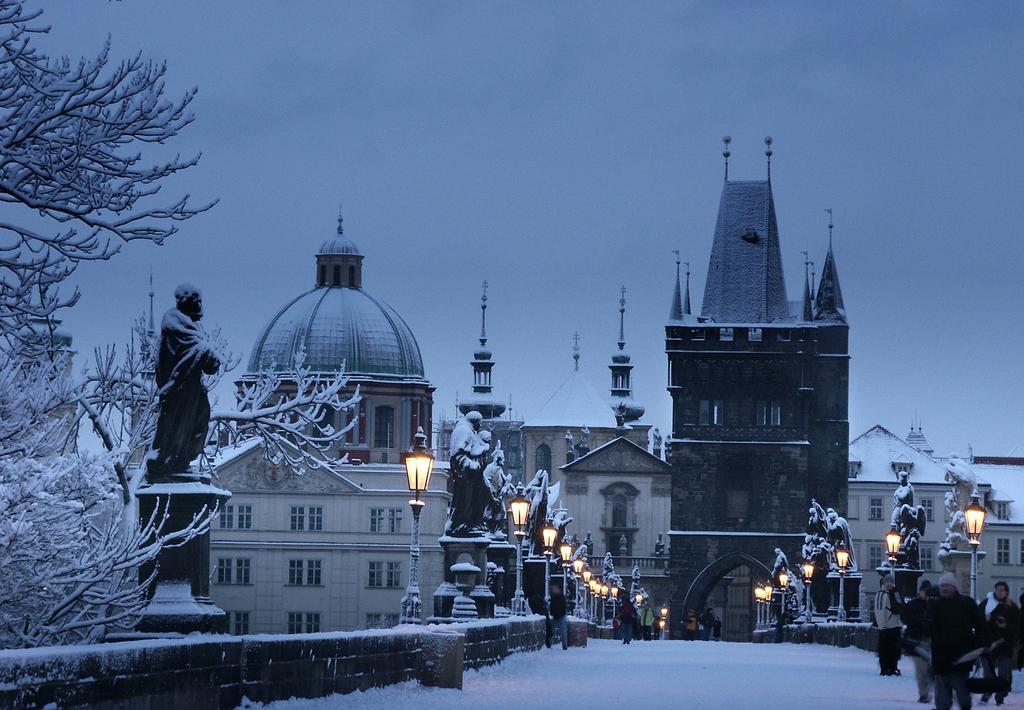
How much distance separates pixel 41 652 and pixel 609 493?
125 meters

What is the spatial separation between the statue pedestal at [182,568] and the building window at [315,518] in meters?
93.8

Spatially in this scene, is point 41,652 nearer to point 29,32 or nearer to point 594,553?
point 29,32

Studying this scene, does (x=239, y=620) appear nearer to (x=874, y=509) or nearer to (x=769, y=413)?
(x=769, y=413)

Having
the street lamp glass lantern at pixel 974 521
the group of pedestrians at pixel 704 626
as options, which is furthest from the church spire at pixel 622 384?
the street lamp glass lantern at pixel 974 521

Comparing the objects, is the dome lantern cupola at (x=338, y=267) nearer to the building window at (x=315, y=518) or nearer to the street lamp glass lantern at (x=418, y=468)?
the building window at (x=315, y=518)

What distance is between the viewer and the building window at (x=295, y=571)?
109 metres

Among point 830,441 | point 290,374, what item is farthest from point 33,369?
point 830,441

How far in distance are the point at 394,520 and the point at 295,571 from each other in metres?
5.89

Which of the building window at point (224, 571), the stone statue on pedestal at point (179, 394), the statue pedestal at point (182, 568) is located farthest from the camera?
the building window at point (224, 571)

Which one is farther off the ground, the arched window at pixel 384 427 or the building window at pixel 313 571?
the arched window at pixel 384 427

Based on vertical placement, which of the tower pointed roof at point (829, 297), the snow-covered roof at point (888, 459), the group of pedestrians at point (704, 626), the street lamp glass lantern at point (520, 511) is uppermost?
the tower pointed roof at point (829, 297)

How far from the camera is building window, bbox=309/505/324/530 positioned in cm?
11012

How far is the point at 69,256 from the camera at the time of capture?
14.2 metres

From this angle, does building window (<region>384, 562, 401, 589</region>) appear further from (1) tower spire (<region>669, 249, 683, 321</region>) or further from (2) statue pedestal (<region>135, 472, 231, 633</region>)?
(2) statue pedestal (<region>135, 472, 231, 633</region>)
